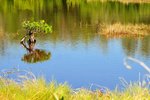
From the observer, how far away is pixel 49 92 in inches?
296

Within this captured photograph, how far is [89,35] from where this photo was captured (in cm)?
4047

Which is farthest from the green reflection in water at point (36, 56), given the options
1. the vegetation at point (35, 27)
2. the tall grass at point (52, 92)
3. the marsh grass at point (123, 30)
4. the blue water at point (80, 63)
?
the tall grass at point (52, 92)

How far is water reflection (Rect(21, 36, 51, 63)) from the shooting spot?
31094 mm

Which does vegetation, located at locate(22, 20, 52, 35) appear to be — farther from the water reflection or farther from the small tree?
the water reflection

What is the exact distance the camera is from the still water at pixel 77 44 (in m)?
26.6

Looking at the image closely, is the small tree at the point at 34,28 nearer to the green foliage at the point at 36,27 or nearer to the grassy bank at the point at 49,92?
the green foliage at the point at 36,27

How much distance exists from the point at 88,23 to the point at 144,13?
9.33m

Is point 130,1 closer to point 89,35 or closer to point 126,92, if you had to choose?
point 89,35

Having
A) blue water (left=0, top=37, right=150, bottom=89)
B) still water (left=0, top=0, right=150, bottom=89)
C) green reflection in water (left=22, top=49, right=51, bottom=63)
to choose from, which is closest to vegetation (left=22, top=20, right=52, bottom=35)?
still water (left=0, top=0, right=150, bottom=89)

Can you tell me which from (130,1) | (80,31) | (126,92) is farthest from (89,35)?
(126,92)

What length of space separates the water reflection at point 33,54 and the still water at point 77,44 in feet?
0.65

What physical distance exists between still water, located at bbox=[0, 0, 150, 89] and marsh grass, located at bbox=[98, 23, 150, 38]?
872 millimetres

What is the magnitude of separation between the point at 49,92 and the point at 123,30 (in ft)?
113

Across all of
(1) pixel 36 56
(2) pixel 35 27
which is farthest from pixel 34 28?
(1) pixel 36 56
